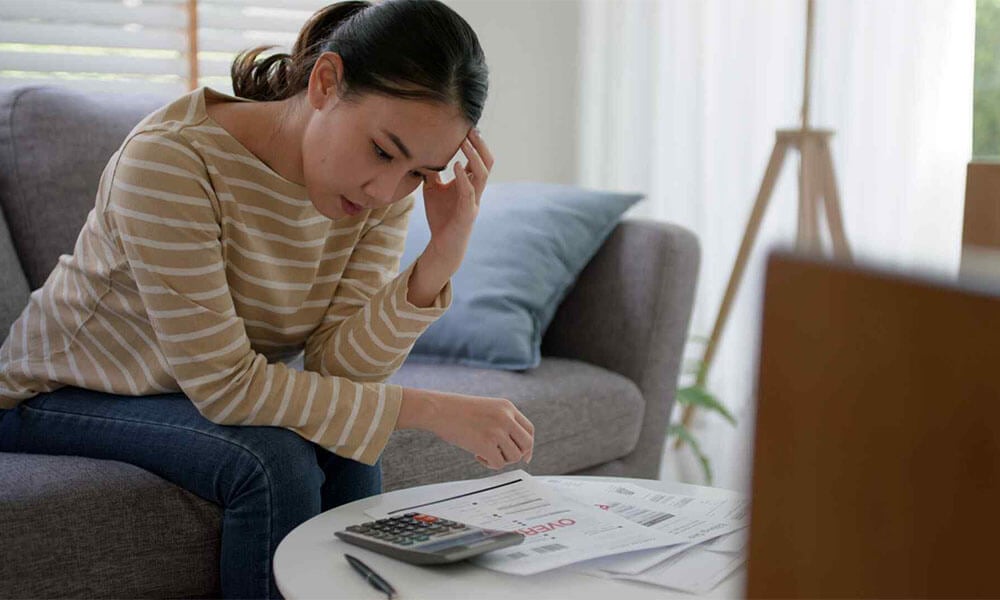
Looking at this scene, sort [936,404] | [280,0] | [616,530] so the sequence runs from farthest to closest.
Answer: [280,0] → [616,530] → [936,404]

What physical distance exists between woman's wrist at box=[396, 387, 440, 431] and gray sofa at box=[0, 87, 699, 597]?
26 centimetres

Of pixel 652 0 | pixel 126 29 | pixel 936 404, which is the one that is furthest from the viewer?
pixel 652 0

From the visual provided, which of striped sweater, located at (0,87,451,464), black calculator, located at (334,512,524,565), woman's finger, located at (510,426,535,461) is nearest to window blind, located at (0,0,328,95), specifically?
striped sweater, located at (0,87,451,464)

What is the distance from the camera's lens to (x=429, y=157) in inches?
49.9

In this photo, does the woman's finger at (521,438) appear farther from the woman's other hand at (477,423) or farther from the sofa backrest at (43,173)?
the sofa backrest at (43,173)

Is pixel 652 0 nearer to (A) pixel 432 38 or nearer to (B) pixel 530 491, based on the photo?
(A) pixel 432 38

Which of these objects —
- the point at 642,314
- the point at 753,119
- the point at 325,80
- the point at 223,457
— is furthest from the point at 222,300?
the point at 753,119

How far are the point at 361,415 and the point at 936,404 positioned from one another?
33.2 inches

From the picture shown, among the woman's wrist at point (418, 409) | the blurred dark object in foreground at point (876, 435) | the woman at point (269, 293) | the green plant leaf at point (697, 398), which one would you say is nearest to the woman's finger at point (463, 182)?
the woman at point (269, 293)

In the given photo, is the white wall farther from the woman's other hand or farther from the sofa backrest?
the woman's other hand

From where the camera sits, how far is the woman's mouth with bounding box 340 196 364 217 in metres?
1.34

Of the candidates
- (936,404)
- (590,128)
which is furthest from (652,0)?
(936,404)

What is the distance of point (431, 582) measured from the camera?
3.10 ft

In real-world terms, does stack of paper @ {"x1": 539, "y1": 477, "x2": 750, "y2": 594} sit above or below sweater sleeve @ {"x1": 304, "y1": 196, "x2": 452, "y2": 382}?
below
